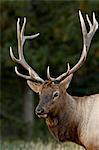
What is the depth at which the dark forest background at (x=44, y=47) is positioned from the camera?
2383cm

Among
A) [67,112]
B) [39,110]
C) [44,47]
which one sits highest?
[44,47]

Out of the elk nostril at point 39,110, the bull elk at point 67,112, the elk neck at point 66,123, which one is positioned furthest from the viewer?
the elk neck at point 66,123

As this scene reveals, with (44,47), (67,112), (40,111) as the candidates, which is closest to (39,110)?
(40,111)

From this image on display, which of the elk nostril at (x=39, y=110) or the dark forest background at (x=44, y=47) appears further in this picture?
the dark forest background at (x=44, y=47)

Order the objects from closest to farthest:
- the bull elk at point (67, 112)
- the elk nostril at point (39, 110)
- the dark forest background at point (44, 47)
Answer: the elk nostril at point (39, 110), the bull elk at point (67, 112), the dark forest background at point (44, 47)

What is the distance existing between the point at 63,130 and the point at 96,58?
42.4 ft

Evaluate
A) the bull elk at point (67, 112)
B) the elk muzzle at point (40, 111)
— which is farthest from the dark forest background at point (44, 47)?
the elk muzzle at point (40, 111)

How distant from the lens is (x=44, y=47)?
79.8ft

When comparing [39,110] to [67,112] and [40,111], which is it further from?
[67,112]

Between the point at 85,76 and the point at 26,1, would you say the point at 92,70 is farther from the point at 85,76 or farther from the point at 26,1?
the point at 26,1

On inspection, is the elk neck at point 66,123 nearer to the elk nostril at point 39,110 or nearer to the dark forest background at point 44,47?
the elk nostril at point 39,110

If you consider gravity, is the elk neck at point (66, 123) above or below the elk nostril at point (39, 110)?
below

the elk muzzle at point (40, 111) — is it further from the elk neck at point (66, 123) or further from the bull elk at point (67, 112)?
the elk neck at point (66, 123)

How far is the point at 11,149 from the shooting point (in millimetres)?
13656
